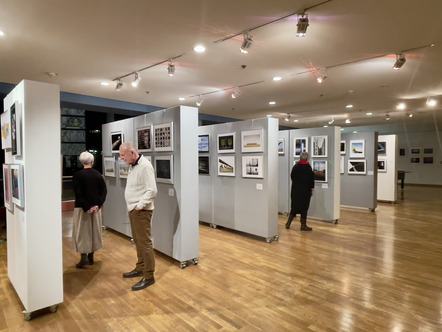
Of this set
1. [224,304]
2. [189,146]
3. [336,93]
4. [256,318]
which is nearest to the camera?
[256,318]

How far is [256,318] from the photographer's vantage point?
2793mm

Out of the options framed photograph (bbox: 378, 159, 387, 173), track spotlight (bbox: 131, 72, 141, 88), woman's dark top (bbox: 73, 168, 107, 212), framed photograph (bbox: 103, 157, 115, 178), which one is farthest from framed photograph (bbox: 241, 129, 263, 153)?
framed photograph (bbox: 378, 159, 387, 173)

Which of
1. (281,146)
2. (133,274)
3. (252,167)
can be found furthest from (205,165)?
(133,274)

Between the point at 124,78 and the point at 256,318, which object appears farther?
the point at 124,78

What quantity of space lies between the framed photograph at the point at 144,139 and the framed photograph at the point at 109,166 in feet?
3.38

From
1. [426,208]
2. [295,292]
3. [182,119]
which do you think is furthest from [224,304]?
[426,208]

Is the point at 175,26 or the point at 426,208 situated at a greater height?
the point at 175,26

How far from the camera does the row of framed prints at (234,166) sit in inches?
211

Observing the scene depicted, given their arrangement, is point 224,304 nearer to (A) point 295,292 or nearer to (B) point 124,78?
(A) point 295,292

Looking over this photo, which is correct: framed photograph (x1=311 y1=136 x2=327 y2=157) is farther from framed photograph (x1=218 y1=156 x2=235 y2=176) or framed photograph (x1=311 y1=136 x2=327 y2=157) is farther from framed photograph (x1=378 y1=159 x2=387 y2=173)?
framed photograph (x1=378 y1=159 x2=387 y2=173)

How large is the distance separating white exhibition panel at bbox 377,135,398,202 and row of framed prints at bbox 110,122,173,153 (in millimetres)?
8560

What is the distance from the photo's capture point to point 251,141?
18.0ft

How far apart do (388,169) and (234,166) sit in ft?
22.5

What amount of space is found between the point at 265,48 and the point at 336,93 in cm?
378
